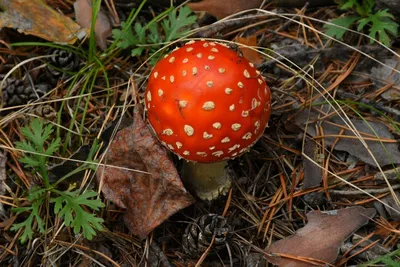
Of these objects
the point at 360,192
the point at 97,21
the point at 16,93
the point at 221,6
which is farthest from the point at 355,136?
the point at 16,93

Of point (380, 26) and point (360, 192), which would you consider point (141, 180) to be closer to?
point (360, 192)

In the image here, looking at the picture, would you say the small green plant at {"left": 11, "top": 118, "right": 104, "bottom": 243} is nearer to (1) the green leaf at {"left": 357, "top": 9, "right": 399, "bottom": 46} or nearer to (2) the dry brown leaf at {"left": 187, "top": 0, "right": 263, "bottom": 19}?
(2) the dry brown leaf at {"left": 187, "top": 0, "right": 263, "bottom": 19}

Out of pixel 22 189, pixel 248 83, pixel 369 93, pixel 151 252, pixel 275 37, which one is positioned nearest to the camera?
pixel 248 83

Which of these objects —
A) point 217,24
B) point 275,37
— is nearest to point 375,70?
point 275,37

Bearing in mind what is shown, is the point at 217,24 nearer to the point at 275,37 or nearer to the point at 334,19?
A: the point at 275,37

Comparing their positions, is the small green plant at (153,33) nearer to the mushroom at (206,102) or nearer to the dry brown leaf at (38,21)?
the dry brown leaf at (38,21)

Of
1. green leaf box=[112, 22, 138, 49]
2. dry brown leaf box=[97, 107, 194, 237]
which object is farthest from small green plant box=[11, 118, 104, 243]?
green leaf box=[112, 22, 138, 49]

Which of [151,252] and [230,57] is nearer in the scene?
[230,57]

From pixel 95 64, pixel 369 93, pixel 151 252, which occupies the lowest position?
pixel 151 252
